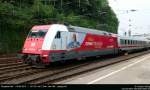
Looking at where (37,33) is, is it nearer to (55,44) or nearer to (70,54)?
(55,44)

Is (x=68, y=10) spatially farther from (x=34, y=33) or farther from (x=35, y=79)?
(x=35, y=79)

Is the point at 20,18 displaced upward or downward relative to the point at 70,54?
upward

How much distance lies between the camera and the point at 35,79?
1362 cm

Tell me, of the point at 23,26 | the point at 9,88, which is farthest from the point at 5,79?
the point at 23,26

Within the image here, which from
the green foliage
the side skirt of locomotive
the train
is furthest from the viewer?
the green foliage

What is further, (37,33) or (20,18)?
(20,18)

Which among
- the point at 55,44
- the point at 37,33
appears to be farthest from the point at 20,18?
the point at 55,44

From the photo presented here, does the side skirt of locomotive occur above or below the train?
below

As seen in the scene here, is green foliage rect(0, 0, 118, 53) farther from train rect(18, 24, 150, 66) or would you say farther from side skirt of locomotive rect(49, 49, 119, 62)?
train rect(18, 24, 150, 66)

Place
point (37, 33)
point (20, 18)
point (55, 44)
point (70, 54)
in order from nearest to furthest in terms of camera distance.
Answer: point (55, 44) < point (37, 33) < point (70, 54) < point (20, 18)

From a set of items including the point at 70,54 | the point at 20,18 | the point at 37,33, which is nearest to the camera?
the point at 37,33

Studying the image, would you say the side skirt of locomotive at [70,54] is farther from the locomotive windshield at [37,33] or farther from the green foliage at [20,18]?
the green foliage at [20,18]

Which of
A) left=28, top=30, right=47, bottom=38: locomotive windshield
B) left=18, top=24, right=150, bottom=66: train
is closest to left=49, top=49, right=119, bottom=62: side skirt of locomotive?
left=18, top=24, right=150, bottom=66: train

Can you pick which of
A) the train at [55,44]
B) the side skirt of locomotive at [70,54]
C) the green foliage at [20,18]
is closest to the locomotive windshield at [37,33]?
the train at [55,44]
